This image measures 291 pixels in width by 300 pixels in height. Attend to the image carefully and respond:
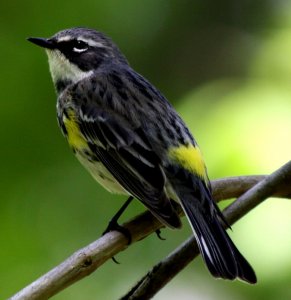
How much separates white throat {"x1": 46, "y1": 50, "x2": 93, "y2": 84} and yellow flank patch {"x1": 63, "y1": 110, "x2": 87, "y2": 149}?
0.27 metres

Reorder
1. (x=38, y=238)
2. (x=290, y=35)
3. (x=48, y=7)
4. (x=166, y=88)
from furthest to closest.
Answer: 1. (x=166, y=88)
2. (x=290, y=35)
3. (x=48, y=7)
4. (x=38, y=238)

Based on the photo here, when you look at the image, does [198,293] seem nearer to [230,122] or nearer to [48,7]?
[230,122]

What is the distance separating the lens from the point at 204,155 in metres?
3.83

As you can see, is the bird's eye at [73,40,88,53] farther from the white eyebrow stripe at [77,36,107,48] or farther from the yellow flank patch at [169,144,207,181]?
→ the yellow flank patch at [169,144,207,181]

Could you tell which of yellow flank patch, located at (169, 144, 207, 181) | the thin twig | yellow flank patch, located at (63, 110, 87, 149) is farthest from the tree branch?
yellow flank patch, located at (63, 110, 87, 149)

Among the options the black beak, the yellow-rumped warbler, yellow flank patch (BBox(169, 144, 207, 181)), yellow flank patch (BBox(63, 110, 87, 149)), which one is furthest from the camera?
the black beak

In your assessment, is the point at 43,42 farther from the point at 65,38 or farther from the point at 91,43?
the point at 91,43

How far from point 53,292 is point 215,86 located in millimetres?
2260

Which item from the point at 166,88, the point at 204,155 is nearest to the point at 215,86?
the point at 166,88

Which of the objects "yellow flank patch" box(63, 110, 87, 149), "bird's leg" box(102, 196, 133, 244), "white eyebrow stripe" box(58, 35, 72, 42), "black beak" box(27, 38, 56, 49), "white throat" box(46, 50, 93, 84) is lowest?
"bird's leg" box(102, 196, 133, 244)

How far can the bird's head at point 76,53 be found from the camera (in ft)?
13.5

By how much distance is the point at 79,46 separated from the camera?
4242 millimetres

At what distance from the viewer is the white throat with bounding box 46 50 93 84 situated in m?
4.11

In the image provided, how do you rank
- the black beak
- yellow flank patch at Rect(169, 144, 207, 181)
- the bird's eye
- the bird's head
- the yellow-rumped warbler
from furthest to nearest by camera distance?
the bird's eye → the bird's head → the black beak → yellow flank patch at Rect(169, 144, 207, 181) → the yellow-rumped warbler
